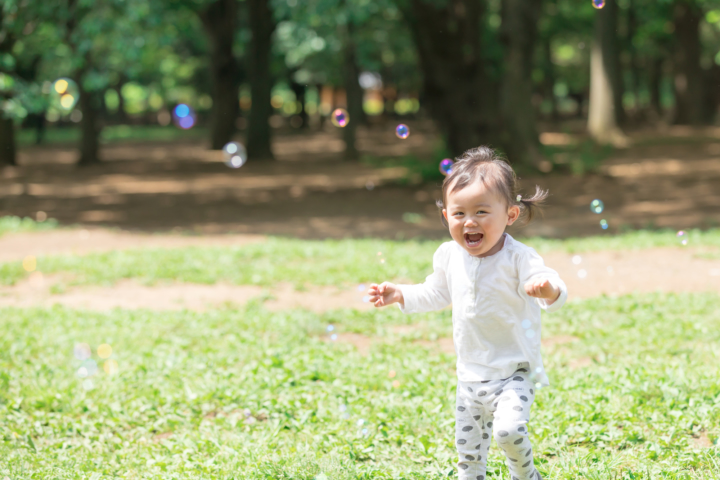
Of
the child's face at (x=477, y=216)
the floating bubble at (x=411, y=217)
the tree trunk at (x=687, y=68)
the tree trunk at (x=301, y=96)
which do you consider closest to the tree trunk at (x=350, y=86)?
the floating bubble at (x=411, y=217)

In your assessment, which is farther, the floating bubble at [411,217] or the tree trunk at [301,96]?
the tree trunk at [301,96]

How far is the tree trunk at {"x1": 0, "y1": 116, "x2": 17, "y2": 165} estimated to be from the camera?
884 inches

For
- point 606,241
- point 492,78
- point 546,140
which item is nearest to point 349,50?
point 492,78

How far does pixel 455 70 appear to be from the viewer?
52.9ft

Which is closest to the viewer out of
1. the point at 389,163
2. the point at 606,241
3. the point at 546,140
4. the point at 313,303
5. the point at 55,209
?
the point at 313,303

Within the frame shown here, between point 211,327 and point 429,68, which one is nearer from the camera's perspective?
point 211,327

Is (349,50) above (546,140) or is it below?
above

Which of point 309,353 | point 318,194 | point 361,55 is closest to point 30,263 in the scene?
point 309,353

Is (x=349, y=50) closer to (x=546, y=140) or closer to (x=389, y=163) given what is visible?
(x=389, y=163)

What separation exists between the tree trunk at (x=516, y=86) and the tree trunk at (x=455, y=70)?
1.74ft

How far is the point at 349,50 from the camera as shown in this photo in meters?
21.5

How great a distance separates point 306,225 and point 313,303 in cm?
582

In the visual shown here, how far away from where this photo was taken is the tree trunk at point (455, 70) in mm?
15602

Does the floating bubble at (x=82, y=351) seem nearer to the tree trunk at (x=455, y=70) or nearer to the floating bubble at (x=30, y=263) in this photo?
the floating bubble at (x=30, y=263)
